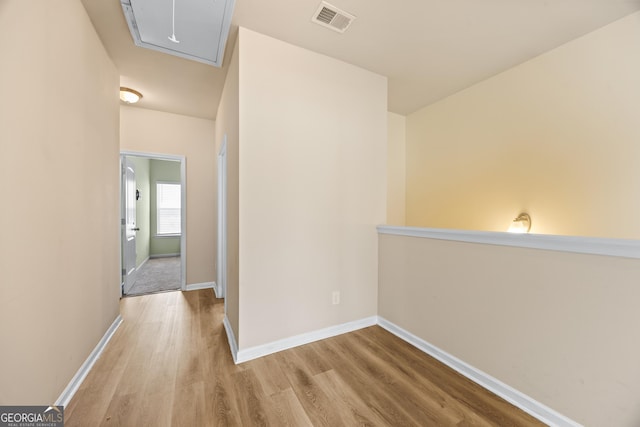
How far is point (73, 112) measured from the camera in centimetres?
164

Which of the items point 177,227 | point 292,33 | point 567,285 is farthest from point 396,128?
point 177,227

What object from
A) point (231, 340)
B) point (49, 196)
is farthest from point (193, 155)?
point (231, 340)

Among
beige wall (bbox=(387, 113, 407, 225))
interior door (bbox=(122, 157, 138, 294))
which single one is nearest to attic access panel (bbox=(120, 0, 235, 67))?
interior door (bbox=(122, 157, 138, 294))

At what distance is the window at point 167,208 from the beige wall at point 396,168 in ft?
19.3

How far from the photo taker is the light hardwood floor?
1.39m

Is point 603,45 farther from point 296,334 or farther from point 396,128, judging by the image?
point 296,334

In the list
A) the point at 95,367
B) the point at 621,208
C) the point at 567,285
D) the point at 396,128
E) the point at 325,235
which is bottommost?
the point at 95,367

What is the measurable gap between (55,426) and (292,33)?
3002 millimetres

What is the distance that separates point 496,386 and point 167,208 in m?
7.48

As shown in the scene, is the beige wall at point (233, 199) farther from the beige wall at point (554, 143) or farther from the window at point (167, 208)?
the window at point (167, 208)

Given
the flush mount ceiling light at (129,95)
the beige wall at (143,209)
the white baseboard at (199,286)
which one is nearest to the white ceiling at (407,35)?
the flush mount ceiling light at (129,95)

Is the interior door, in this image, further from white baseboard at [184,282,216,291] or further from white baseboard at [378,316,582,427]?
white baseboard at [378,316,582,427]

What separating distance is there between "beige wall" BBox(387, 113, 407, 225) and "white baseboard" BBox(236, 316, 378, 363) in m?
1.69

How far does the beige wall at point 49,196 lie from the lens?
42.1 inches
